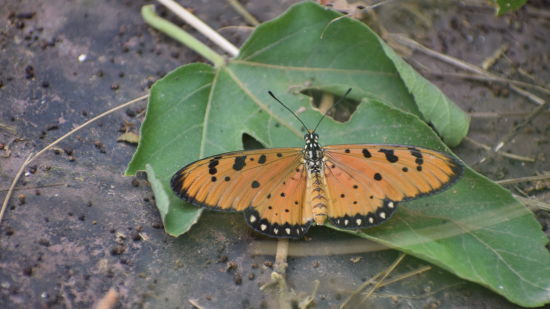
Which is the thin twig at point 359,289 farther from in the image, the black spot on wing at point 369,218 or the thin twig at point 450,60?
the thin twig at point 450,60

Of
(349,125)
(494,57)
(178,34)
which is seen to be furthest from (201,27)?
(494,57)

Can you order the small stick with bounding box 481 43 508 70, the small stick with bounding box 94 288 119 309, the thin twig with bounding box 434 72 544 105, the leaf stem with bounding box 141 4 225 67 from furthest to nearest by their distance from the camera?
the small stick with bounding box 481 43 508 70 → the thin twig with bounding box 434 72 544 105 → the leaf stem with bounding box 141 4 225 67 → the small stick with bounding box 94 288 119 309

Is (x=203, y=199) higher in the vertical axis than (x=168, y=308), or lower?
higher

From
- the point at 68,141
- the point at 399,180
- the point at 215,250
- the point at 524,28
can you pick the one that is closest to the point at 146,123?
the point at 68,141

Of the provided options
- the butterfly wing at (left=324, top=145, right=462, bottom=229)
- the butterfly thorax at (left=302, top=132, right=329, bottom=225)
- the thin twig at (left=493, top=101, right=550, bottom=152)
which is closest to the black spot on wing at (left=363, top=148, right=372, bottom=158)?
the butterfly wing at (left=324, top=145, right=462, bottom=229)

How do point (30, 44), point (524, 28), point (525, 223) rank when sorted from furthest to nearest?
point (524, 28), point (30, 44), point (525, 223)

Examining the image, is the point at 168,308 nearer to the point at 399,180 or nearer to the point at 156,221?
the point at 156,221

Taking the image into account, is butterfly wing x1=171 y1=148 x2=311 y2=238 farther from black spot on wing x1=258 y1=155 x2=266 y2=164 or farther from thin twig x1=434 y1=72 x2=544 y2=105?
thin twig x1=434 y1=72 x2=544 y2=105
